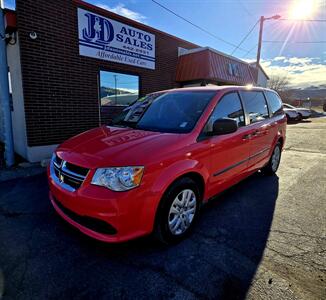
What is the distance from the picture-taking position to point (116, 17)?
7.32m

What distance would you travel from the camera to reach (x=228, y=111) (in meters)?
3.44

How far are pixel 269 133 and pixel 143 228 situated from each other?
3.32m

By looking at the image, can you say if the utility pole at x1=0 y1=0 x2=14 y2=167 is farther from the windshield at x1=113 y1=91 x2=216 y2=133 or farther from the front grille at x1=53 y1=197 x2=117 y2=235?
the front grille at x1=53 y1=197 x2=117 y2=235

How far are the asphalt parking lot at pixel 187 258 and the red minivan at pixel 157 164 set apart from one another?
0.33m

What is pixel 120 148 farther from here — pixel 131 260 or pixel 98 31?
pixel 98 31

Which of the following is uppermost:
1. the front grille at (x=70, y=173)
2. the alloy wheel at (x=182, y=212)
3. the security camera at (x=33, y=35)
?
the security camera at (x=33, y=35)

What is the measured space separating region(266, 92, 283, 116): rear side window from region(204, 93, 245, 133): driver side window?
4.89 ft

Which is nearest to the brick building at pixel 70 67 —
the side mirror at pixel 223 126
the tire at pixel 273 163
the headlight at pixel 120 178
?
the headlight at pixel 120 178

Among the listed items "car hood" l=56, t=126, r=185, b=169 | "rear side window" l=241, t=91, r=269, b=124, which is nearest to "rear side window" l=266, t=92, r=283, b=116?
"rear side window" l=241, t=91, r=269, b=124

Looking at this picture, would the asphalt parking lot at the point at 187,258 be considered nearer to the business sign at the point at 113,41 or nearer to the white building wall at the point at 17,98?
the white building wall at the point at 17,98

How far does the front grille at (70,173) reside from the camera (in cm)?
238

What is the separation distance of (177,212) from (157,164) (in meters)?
0.69

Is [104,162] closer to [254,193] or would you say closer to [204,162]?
[204,162]

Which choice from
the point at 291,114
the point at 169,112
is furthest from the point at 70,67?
the point at 291,114
